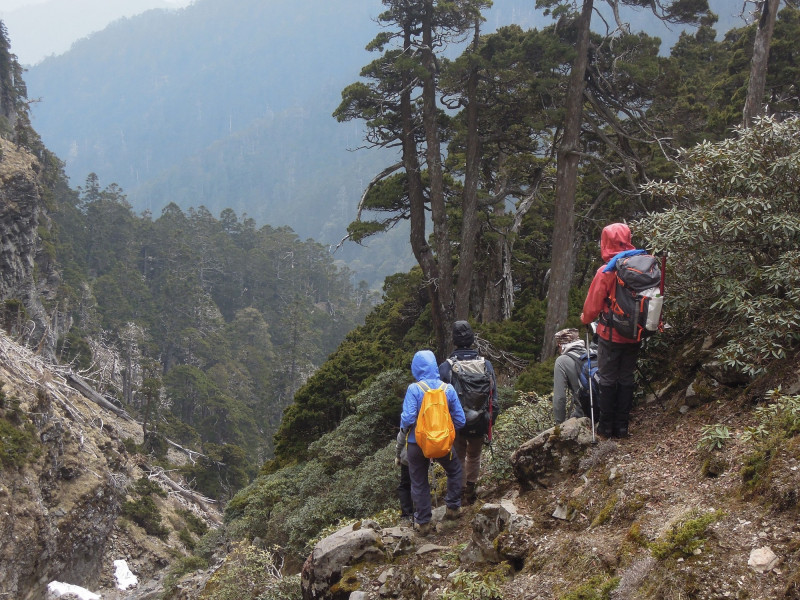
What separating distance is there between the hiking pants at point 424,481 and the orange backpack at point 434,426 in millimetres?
181

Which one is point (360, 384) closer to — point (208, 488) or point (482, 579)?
point (482, 579)

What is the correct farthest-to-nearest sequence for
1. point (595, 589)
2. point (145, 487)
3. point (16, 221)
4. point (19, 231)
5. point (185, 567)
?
point (19, 231)
point (16, 221)
point (145, 487)
point (185, 567)
point (595, 589)

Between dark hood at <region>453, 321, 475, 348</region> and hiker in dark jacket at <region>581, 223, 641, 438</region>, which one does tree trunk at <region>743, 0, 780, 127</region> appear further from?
dark hood at <region>453, 321, 475, 348</region>

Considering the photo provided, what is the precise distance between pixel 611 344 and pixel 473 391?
124 cm

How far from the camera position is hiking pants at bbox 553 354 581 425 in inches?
201

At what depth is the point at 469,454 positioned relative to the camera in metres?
5.64

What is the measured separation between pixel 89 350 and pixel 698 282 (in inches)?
1681

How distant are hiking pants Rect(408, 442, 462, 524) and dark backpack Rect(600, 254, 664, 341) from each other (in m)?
1.85

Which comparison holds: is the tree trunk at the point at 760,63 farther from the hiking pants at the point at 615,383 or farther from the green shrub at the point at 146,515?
the green shrub at the point at 146,515

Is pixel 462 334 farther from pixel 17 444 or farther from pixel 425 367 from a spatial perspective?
pixel 17 444

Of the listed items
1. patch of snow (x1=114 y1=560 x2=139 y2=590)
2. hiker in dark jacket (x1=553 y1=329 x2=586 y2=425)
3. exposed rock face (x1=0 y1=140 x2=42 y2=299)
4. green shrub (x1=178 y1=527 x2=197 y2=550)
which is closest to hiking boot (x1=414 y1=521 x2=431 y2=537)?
hiker in dark jacket (x1=553 y1=329 x2=586 y2=425)

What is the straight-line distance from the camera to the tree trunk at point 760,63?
983 centimetres

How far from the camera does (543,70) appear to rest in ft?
40.8

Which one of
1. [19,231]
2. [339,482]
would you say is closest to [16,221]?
[19,231]
